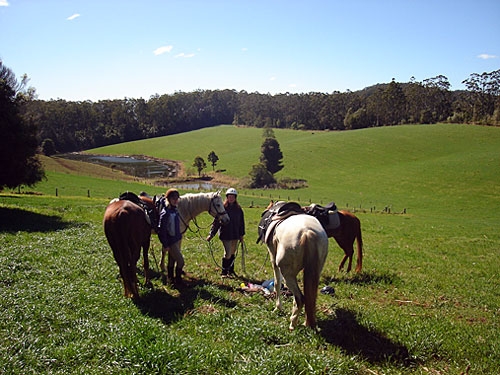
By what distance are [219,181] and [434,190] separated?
112ft

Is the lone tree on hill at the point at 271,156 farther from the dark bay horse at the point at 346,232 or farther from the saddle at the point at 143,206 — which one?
the saddle at the point at 143,206

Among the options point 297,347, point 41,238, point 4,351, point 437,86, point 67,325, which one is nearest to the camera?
point 4,351

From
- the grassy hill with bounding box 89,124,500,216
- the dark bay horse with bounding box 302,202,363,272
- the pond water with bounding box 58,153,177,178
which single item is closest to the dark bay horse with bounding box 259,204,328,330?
the dark bay horse with bounding box 302,202,363,272

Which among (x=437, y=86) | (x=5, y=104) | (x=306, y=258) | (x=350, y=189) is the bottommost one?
(x=350, y=189)

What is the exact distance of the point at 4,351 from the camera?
482 centimetres

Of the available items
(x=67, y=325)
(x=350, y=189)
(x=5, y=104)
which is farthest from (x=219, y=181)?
(x=67, y=325)

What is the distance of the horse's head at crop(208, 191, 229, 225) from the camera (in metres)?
8.81

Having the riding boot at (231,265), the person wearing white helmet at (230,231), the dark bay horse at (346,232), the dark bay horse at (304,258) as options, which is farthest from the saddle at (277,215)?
the dark bay horse at (346,232)

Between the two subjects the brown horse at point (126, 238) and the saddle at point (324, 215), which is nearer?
the brown horse at point (126, 238)

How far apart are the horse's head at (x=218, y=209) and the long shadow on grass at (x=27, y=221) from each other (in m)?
8.05

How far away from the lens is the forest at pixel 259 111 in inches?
3691

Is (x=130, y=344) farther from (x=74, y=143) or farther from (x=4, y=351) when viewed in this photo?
(x=74, y=143)

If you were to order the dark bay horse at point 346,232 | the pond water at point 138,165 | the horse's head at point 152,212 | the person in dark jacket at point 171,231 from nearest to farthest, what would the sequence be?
1. the person in dark jacket at point 171,231
2. the horse's head at point 152,212
3. the dark bay horse at point 346,232
4. the pond water at point 138,165

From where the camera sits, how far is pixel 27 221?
14969mm
